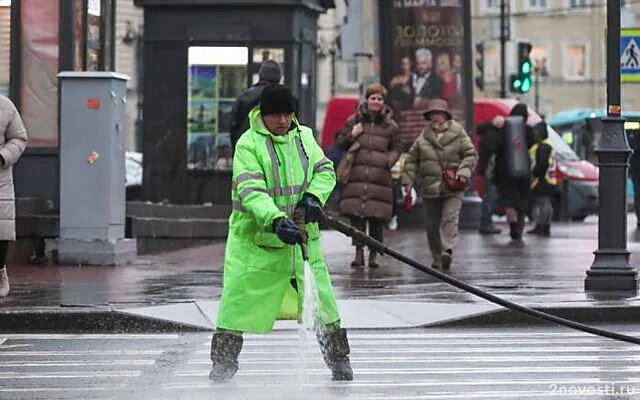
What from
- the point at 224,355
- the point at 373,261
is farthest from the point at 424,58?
the point at 224,355

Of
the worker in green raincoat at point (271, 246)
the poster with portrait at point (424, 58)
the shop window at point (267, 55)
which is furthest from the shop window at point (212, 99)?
the worker in green raincoat at point (271, 246)

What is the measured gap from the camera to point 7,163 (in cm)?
1390

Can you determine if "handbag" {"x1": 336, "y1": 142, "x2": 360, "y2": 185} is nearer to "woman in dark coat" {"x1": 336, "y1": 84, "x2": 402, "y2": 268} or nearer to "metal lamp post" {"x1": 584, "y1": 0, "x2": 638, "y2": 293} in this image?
"woman in dark coat" {"x1": 336, "y1": 84, "x2": 402, "y2": 268}

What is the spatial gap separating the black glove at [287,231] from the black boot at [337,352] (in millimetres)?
791

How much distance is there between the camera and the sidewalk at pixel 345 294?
1253 cm

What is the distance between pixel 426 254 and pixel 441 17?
7369 millimetres

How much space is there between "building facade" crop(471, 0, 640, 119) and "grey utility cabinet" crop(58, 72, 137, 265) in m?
64.4

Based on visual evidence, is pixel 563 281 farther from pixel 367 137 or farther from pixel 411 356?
pixel 411 356

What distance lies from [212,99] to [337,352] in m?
15.1

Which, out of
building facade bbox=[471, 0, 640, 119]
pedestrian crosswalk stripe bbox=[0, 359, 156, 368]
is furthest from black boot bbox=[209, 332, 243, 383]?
building facade bbox=[471, 0, 640, 119]

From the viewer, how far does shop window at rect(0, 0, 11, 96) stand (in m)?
18.4

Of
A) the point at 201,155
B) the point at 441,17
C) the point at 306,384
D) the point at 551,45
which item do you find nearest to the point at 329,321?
the point at 306,384

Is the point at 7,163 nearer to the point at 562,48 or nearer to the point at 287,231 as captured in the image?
the point at 287,231

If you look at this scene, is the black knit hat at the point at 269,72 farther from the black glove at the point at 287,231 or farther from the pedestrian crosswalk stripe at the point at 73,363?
the black glove at the point at 287,231
